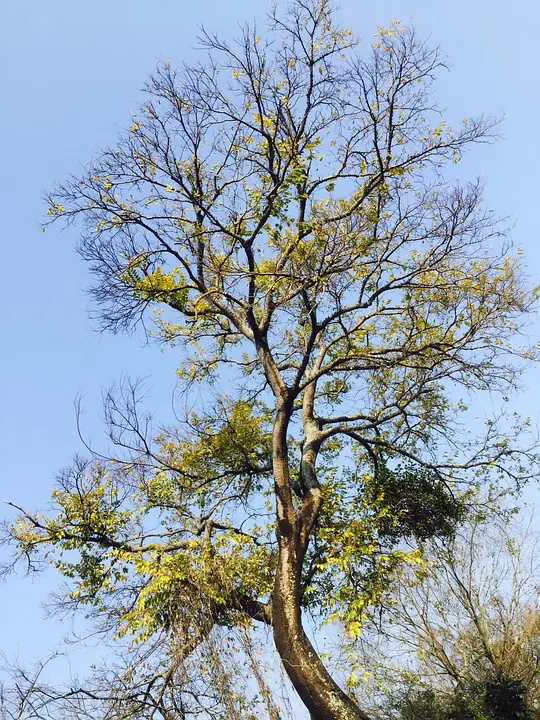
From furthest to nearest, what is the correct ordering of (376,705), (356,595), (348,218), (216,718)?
1. (376,705)
2. (348,218)
3. (356,595)
4. (216,718)

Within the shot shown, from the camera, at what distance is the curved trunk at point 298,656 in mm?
6113

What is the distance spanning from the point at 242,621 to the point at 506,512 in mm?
4841

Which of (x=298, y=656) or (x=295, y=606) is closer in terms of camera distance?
(x=298, y=656)

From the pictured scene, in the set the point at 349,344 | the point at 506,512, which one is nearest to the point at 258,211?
the point at 349,344

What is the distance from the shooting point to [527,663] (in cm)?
1059

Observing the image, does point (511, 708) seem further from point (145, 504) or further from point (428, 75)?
point (428, 75)

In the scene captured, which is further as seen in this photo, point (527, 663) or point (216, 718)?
point (527, 663)

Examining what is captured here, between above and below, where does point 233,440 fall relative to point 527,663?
above

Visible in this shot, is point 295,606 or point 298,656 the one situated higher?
point 295,606

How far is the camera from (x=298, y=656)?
6.41 m

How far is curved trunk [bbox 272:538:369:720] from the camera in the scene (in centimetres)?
611

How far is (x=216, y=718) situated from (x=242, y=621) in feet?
4.14

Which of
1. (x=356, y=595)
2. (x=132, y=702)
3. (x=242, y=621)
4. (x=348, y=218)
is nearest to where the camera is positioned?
(x=132, y=702)

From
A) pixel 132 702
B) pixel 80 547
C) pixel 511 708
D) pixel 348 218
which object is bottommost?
pixel 511 708
